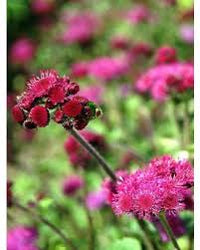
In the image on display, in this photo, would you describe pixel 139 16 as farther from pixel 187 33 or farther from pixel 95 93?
pixel 95 93

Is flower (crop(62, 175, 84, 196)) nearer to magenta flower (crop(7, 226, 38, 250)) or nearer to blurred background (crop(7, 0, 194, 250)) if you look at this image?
blurred background (crop(7, 0, 194, 250))

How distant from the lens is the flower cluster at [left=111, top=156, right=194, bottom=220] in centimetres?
172

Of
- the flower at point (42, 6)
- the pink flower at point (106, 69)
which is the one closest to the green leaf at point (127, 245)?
the pink flower at point (106, 69)

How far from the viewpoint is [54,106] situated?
1.90 meters

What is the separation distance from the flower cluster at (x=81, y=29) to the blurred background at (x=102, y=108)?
1 cm

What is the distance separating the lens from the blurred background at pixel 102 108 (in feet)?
9.65

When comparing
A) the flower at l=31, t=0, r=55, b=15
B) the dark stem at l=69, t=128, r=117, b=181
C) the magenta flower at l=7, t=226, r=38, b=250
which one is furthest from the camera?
the flower at l=31, t=0, r=55, b=15

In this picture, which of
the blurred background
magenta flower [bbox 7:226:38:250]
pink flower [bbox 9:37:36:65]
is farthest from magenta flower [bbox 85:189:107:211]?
pink flower [bbox 9:37:36:65]

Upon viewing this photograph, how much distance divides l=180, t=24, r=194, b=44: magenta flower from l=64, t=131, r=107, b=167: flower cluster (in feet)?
8.08

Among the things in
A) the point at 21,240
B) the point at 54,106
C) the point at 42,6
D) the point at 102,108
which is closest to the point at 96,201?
the point at 21,240

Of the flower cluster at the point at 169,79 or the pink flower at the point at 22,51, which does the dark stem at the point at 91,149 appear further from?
the pink flower at the point at 22,51

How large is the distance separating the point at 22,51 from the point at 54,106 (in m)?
4.08

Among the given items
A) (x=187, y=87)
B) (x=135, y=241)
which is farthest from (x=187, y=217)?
(x=187, y=87)
